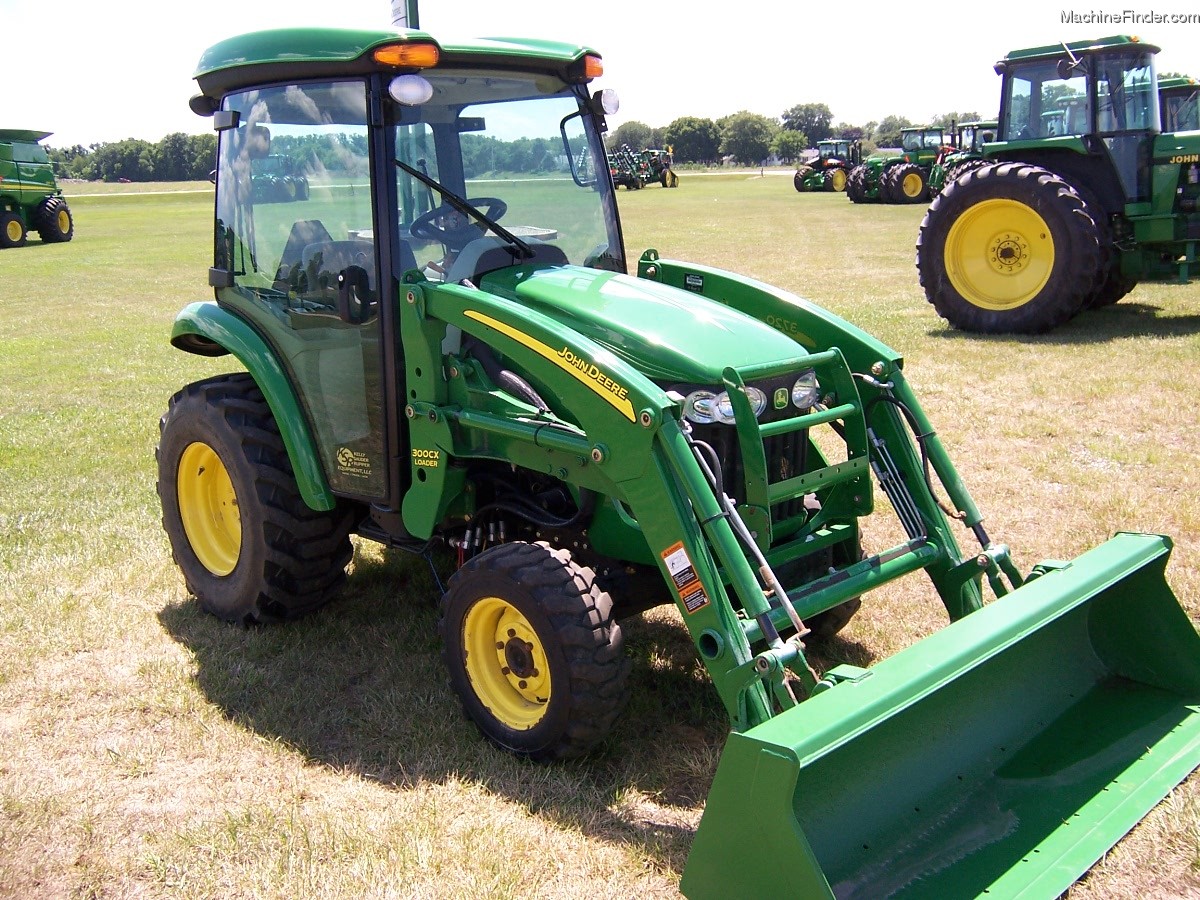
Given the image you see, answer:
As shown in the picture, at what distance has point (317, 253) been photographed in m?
4.31

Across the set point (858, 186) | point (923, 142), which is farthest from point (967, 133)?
point (858, 186)

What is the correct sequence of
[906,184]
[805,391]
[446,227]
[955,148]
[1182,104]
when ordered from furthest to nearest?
[906,184], [955,148], [1182,104], [446,227], [805,391]

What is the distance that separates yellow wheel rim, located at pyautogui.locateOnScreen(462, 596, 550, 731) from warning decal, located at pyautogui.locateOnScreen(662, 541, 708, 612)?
1.70 feet

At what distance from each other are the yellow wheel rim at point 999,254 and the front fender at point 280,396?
7.87 metres

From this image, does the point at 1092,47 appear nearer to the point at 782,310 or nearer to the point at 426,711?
the point at 782,310

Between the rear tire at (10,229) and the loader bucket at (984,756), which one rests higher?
the rear tire at (10,229)

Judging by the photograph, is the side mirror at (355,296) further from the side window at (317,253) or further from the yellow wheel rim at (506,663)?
the yellow wheel rim at (506,663)

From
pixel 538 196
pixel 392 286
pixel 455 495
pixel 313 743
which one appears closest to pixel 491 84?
pixel 538 196

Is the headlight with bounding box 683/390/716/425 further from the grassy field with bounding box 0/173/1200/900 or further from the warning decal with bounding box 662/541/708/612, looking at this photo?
the grassy field with bounding box 0/173/1200/900

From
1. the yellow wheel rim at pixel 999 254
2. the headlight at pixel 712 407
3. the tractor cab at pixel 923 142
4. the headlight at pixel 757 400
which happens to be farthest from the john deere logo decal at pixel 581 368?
the tractor cab at pixel 923 142

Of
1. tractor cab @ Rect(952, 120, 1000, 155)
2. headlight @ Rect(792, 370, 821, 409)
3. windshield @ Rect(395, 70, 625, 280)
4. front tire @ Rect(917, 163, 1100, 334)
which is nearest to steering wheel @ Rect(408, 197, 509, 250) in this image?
windshield @ Rect(395, 70, 625, 280)

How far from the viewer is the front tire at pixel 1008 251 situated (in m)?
9.91

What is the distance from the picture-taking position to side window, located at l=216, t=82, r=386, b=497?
13.4 feet

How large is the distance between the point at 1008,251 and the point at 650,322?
7709mm
